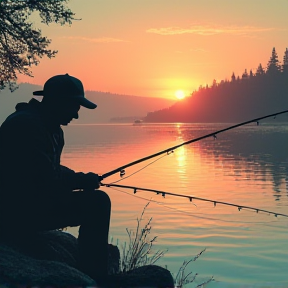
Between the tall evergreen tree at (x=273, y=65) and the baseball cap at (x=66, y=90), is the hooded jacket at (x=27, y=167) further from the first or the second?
the tall evergreen tree at (x=273, y=65)

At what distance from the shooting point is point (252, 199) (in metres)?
20.1

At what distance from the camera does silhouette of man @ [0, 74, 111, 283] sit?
5.16 meters

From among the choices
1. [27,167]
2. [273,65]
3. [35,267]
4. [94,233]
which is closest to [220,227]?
[94,233]

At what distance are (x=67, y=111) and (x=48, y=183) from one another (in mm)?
737

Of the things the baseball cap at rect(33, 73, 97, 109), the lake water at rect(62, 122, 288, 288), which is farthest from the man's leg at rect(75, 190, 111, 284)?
the lake water at rect(62, 122, 288, 288)

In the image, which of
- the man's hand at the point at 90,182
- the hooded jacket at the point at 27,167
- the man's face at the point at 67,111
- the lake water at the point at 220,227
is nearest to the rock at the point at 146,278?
the man's hand at the point at 90,182

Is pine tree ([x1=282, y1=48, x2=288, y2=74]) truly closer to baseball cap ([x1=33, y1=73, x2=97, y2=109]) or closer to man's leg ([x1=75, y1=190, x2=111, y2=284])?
baseball cap ([x1=33, y1=73, x2=97, y2=109])

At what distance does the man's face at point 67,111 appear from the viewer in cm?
548

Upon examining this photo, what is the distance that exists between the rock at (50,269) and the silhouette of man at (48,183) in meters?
0.22

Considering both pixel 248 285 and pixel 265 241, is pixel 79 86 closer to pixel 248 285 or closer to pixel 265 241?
pixel 248 285

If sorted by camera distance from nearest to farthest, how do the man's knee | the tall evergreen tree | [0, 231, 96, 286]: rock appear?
[0, 231, 96, 286]: rock
the man's knee
the tall evergreen tree

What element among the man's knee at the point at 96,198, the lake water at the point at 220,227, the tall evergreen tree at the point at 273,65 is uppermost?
the tall evergreen tree at the point at 273,65

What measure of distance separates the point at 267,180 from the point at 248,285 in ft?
58.5

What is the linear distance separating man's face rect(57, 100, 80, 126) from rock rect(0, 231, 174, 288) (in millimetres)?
1196
